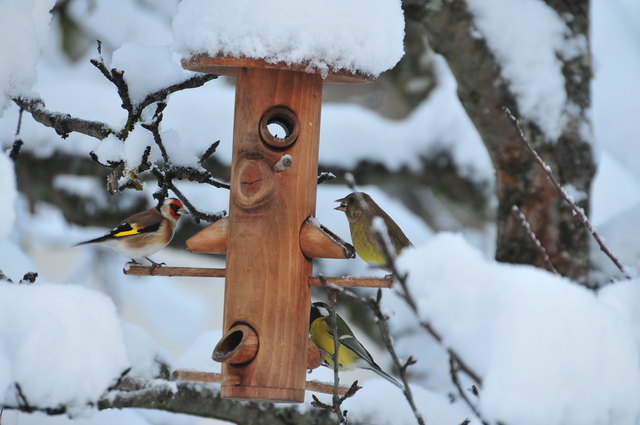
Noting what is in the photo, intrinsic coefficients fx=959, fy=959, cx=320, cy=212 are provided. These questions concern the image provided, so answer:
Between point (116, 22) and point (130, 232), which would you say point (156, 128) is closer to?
point (130, 232)

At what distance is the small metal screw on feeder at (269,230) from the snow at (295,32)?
0.02 metres

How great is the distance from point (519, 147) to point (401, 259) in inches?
130

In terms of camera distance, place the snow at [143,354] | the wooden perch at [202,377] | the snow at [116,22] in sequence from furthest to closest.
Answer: the snow at [116,22] < the snow at [143,354] < the wooden perch at [202,377]

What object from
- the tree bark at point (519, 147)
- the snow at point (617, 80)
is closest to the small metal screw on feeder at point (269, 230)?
the tree bark at point (519, 147)

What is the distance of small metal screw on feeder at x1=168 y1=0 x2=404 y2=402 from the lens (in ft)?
11.9

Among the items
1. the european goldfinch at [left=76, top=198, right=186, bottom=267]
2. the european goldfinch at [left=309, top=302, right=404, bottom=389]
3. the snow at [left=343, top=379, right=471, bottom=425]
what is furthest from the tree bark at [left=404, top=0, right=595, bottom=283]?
the european goldfinch at [left=76, top=198, right=186, bottom=267]

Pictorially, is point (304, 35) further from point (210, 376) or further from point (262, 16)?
point (210, 376)

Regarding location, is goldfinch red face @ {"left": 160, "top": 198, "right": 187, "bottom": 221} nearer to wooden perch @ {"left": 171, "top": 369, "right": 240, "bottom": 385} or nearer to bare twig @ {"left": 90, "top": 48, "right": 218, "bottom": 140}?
bare twig @ {"left": 90, "top": 48, "right": 218, "bottom": 140}

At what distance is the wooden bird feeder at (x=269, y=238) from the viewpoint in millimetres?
3621

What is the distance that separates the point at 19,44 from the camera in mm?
3949

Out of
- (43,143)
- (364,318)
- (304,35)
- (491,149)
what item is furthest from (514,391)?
(43,143)

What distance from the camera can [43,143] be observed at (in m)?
7.41

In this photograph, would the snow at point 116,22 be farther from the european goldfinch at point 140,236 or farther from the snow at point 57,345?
the snow at point 57,345

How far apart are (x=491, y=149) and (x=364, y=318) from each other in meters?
2.40
